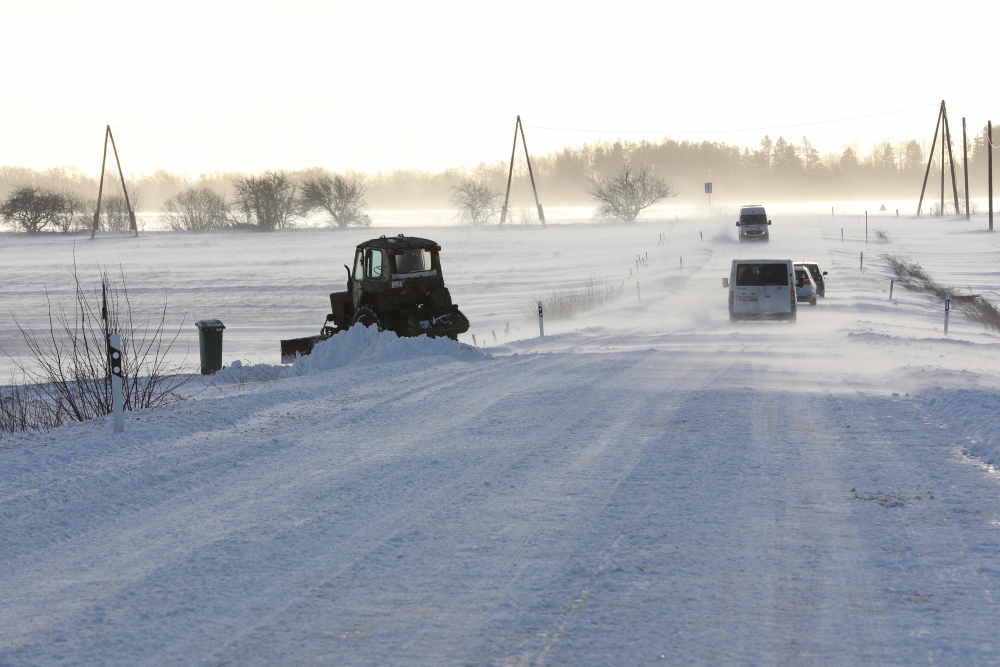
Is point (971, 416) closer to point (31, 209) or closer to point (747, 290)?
point (747, 290)

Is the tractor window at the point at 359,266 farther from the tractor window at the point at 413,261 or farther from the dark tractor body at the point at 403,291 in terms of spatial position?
the tractor window at the point at 413,261

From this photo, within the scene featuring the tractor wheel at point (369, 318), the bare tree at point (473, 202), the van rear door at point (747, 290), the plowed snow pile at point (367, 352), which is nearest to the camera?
the plowed snow pile at point (367, 352)

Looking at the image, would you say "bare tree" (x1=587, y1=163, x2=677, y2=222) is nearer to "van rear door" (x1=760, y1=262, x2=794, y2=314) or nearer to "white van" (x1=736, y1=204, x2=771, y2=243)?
"white van" (x1=736, y1=204, x2=771, y2=243)

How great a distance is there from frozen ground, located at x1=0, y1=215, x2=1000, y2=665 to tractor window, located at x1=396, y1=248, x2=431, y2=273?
14.4ft

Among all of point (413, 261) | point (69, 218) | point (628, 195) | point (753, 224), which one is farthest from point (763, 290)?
point (69, 218)

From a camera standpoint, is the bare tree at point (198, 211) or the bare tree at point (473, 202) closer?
the bare tree at point (198, 211)

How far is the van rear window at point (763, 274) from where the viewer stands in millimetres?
22766

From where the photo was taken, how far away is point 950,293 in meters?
29.2

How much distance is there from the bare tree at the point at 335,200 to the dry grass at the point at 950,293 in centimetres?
6205

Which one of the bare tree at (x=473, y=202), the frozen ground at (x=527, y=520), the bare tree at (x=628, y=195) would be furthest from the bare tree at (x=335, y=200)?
the frozen ground at (x=527, y=520)

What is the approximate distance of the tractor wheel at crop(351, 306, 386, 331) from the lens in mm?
17969

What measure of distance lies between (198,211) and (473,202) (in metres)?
32.8

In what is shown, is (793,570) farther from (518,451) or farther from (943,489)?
(518,451)

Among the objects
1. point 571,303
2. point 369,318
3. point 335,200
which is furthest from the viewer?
point 335,200
